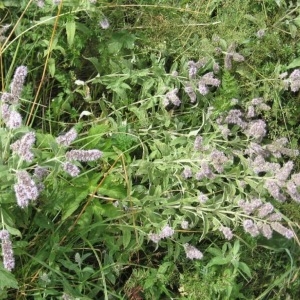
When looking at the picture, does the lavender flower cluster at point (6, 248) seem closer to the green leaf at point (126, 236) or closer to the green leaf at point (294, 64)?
the green leaf at point (126, 236)

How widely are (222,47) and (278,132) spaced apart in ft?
1.67

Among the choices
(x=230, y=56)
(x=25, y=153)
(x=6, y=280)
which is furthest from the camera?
(x=230, y=56)

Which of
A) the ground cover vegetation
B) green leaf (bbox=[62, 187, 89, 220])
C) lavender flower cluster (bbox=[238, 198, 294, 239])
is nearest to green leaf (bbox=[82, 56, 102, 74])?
the ground cover vegetation

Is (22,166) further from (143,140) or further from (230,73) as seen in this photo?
(230,73)

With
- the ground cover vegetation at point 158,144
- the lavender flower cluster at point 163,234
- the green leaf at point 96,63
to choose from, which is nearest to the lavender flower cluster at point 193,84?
the ground cover vegetation at point 158,144

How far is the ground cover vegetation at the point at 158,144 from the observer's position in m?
2.29

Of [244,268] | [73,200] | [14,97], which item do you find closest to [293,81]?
[244,268]

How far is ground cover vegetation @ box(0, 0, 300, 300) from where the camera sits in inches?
90.0

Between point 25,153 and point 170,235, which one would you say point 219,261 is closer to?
point 170,235

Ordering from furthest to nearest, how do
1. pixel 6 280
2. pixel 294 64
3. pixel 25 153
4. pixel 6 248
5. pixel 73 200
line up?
pixel 294 64
pixel 73 200
pixel 6 280
pixel 6 248
pixel 25 153

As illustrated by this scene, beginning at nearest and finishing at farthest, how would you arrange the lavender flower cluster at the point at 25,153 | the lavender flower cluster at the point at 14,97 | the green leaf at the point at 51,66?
the lavender flower cluster at the point at 25,153 < the lavender flower cluster at the point at 14,97 < the green leaf at the point at 51,66

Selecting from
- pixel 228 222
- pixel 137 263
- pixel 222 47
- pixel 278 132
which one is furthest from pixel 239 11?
pixel 137 263

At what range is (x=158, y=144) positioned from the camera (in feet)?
8.11

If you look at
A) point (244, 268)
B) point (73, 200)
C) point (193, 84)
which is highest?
point (193, 84)
